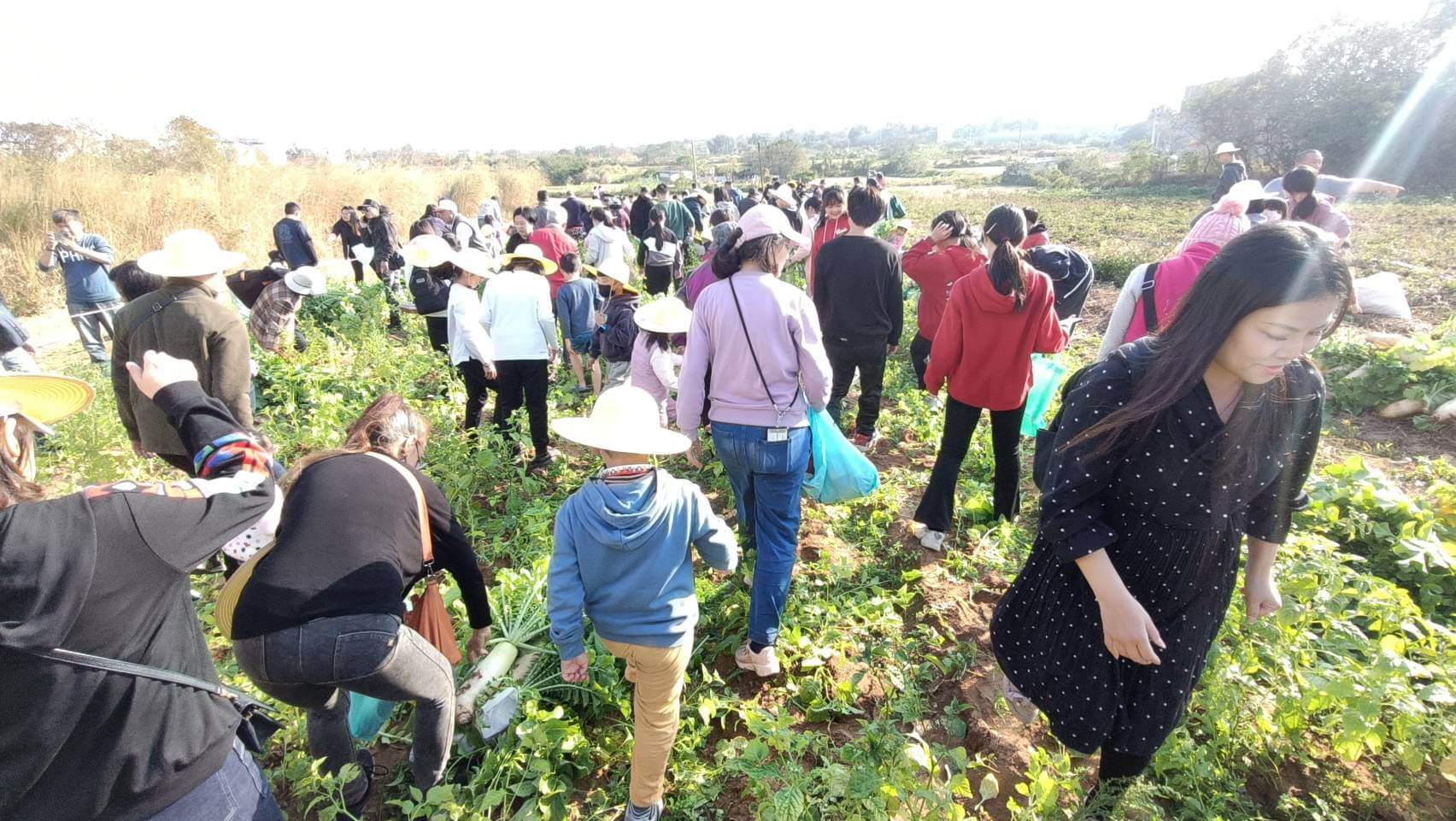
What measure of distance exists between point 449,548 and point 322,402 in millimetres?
3674

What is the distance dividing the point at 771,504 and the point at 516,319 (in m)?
2.51

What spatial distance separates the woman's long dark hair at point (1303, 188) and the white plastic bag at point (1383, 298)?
2995 millimetres

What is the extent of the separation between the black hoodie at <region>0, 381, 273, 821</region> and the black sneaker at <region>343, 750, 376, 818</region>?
87 cm

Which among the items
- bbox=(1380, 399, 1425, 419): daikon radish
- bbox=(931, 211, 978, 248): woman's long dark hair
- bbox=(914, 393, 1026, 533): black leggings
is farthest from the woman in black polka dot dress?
bbox=(1380, 399, 1425, 419): daikon radish

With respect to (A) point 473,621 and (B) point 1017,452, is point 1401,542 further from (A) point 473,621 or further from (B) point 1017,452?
(A) point 473,621

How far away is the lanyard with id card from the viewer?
260 cm

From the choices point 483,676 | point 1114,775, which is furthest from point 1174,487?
point 483,676

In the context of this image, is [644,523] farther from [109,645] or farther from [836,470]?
[836,470]

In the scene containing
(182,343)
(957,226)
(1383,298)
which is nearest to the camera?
(182,343)

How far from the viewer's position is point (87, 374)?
603 centimetres

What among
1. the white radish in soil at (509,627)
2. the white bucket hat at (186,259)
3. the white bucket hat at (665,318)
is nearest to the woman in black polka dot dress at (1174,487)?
the white radish in soil at (509,627)

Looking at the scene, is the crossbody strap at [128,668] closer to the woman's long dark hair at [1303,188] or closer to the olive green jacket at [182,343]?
the olive green jacket at [182,343]

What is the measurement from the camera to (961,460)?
354 cm

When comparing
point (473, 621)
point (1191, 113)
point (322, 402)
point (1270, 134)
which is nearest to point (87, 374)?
point (322, 402)
